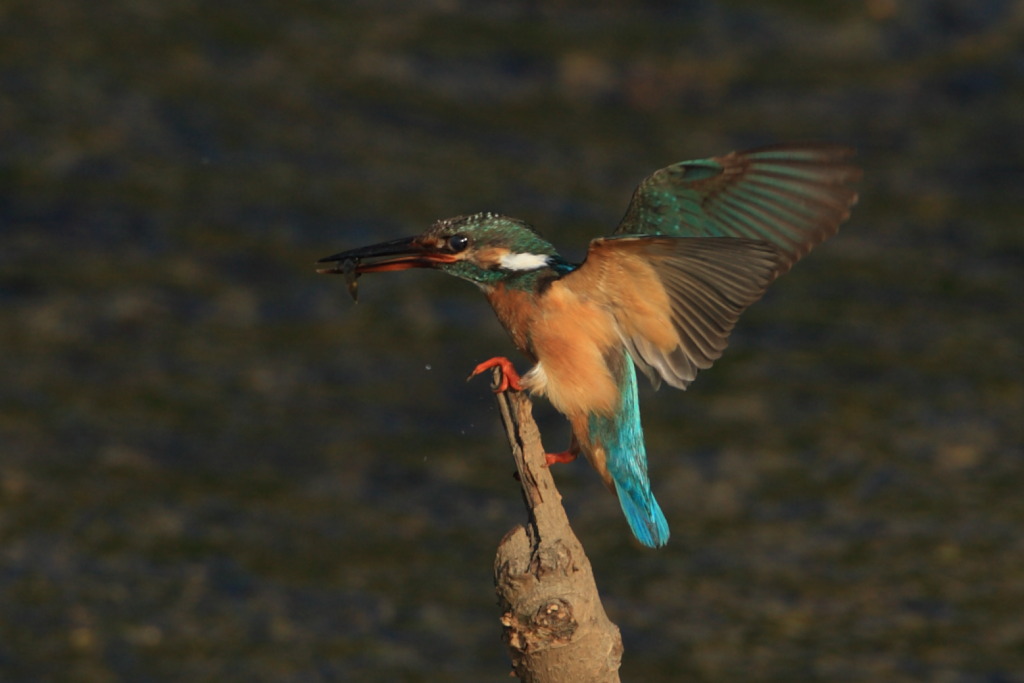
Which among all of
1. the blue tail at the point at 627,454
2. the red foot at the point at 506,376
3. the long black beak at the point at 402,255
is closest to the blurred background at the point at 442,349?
the blue tail at the point at 627,454

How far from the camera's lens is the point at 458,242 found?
3395 mm

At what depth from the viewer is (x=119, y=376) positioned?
23.2 ft

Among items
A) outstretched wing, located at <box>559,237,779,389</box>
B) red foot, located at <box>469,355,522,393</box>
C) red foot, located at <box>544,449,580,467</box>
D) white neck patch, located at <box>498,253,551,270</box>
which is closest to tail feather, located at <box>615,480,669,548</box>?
red foot, located at <box>544,449,580,467</box>

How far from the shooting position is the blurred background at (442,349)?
567 centimetres

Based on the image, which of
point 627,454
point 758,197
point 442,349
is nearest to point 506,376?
point 627,454

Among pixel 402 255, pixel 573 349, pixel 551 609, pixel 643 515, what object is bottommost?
pixel 551 609

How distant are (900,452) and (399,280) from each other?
2846mm

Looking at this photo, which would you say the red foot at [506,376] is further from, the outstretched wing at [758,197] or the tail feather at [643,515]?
the outstretched wing at [758,197]

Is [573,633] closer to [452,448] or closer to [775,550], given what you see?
[775,550]

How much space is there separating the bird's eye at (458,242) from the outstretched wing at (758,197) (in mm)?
417

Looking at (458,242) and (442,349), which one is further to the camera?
(442,349)

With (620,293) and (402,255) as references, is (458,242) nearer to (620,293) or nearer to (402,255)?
(402,255)

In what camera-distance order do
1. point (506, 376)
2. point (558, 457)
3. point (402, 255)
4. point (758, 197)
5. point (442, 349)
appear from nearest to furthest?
1. point (506, 376)
2. point (558, 457)
3. point (402, 255)
4. point (758, 197)
5. point (442, 349)

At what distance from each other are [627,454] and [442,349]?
3870 mm
